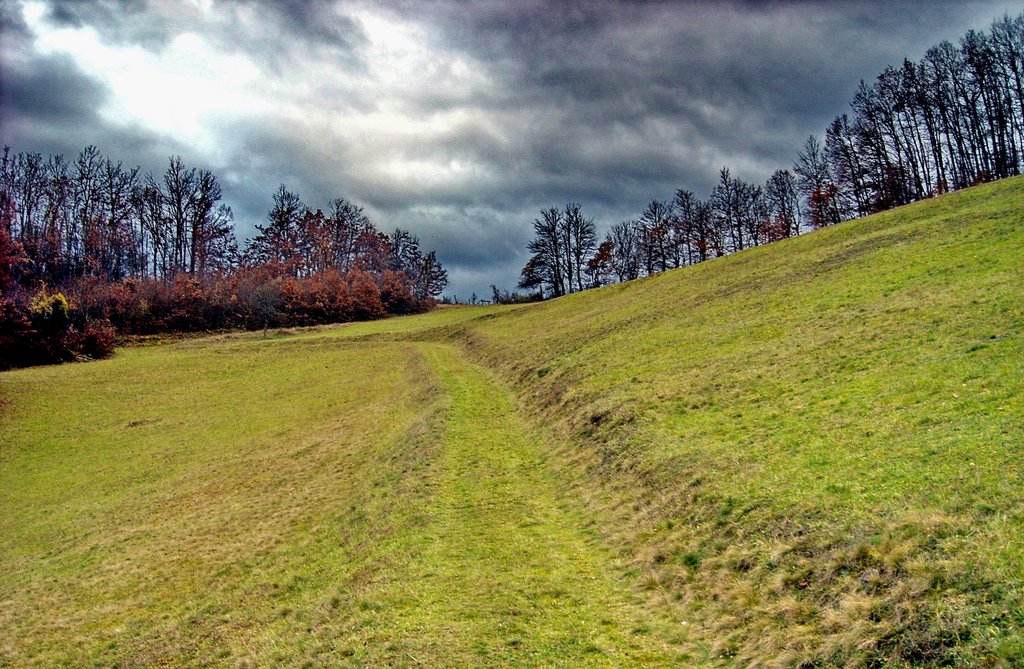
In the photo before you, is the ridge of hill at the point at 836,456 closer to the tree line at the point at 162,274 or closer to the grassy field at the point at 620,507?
the grassy field at the point at 620,507

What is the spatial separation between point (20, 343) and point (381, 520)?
173 ft

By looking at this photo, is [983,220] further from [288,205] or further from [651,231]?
[288,205]

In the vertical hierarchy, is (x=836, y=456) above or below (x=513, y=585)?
above

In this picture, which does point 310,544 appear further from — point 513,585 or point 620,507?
point 620,507

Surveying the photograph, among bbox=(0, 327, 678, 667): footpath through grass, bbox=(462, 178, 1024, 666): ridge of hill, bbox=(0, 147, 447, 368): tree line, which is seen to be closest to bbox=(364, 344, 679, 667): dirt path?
bbox=(0, 327, 678, 667): footpath through grass

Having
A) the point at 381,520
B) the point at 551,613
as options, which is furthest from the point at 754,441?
the point at 381,520

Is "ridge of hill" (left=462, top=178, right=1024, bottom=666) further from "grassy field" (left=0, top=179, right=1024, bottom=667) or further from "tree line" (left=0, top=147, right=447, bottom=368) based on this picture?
"tree line" (left=0, top=147, right=447, bottom=368)

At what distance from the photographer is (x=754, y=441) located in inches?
516

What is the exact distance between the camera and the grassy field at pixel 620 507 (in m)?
7.96

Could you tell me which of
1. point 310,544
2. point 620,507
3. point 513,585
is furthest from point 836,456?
point 310,544

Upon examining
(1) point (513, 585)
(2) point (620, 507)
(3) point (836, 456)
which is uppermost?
(3) point (836, 456)

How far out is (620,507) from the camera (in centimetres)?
1318

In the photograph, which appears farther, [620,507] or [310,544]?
[310,544]

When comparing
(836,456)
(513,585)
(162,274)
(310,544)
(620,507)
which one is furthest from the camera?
(162,274)
